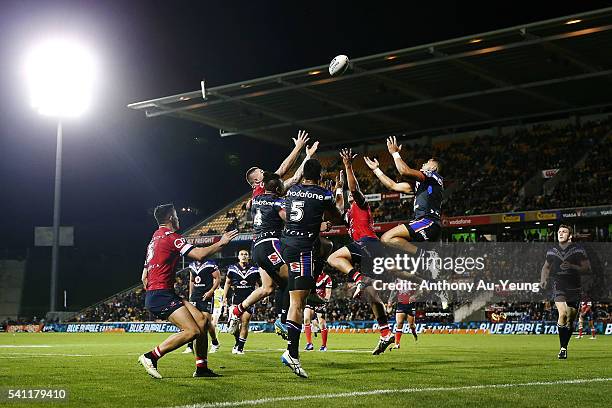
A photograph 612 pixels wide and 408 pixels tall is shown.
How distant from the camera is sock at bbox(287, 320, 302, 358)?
9.73 metres

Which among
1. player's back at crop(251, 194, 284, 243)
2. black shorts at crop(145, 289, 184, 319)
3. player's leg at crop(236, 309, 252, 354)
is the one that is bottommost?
player's leg at crop(236, 309, 252, 354)

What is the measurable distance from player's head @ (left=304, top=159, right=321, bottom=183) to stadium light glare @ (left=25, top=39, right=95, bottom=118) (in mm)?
36335

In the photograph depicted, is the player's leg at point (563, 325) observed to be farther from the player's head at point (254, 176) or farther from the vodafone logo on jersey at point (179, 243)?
the vodafone logo on jersey at point (179, 243)

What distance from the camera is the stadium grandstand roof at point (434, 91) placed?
117ft

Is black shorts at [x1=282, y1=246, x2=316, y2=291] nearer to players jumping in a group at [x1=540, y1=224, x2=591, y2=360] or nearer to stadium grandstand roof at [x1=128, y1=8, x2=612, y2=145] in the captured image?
players jumping in a group at [x1=540, y1=224, x2=591, y2=360]

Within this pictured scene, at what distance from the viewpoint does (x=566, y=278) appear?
13492mm

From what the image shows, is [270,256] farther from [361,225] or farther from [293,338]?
[361,225]

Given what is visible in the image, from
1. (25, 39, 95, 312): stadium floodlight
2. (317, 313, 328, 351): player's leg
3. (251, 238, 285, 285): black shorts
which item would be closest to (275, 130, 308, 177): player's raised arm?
(251, 238, 285, 285): black shorts

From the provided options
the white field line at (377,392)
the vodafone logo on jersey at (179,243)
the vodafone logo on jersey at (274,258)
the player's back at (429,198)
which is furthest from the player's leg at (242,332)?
the white field line at (377,392)

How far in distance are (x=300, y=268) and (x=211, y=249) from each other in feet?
4.98

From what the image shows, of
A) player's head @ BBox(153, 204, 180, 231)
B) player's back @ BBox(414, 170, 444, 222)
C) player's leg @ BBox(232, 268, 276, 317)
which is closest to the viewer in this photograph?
player's head @ BBox(153, 204, 180, 231)

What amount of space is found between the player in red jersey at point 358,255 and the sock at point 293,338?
259 cm

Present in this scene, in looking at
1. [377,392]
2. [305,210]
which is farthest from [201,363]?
[377,392]

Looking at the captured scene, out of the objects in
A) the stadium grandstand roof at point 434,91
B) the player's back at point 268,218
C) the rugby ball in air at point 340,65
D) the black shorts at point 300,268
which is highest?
the stadium grandstand roof at point 434,91
